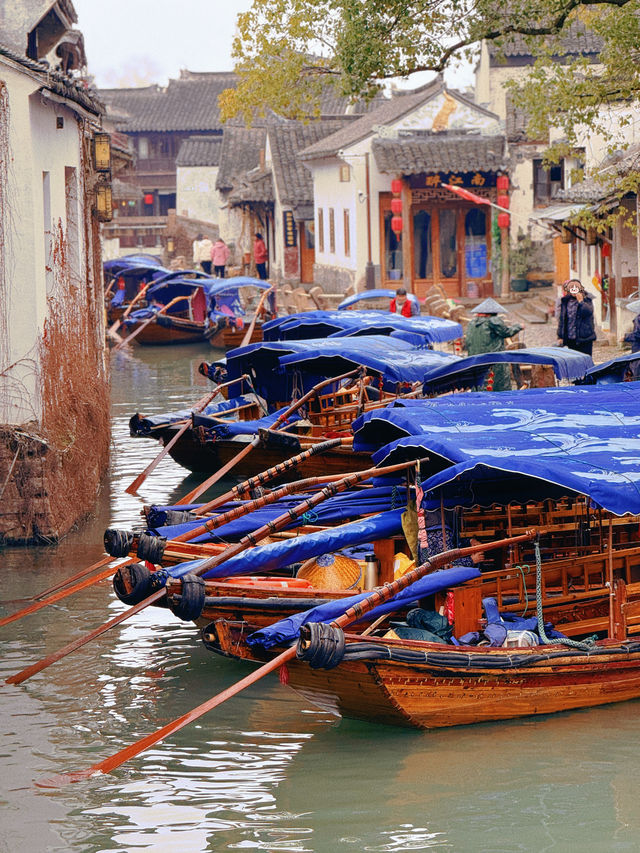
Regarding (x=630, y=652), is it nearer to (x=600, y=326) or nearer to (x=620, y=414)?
(x=620, y=414)

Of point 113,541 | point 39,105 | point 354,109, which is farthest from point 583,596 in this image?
point 354,109

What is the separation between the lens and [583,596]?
33.2ft

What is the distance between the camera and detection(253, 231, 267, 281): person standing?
147ft

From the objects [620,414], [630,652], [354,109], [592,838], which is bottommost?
[592,838]

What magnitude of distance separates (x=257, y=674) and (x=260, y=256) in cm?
3736

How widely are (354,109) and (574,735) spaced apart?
41.9 meters

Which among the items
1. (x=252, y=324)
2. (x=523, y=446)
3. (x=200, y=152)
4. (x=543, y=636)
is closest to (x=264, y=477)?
(x=523, y=446)

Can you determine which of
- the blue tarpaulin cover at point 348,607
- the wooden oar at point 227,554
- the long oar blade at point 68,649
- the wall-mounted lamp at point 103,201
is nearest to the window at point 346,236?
the wall-mounted lamp at point 103,201

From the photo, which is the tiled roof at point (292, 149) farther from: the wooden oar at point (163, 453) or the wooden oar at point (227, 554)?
the wooden oar at point (227, 554)

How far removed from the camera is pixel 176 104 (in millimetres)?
62906

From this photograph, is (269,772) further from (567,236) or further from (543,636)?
(567,236)

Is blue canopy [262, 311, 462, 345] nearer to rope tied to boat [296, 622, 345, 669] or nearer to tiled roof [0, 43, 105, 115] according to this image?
tiled roof [0, 43, 105, 115]

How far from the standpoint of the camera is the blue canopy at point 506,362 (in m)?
14.7

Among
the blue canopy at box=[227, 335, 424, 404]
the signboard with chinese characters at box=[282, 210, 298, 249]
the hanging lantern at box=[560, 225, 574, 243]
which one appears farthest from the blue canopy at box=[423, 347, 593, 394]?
the signboard with chinese characters at box=[282, 210, 298, 249]
